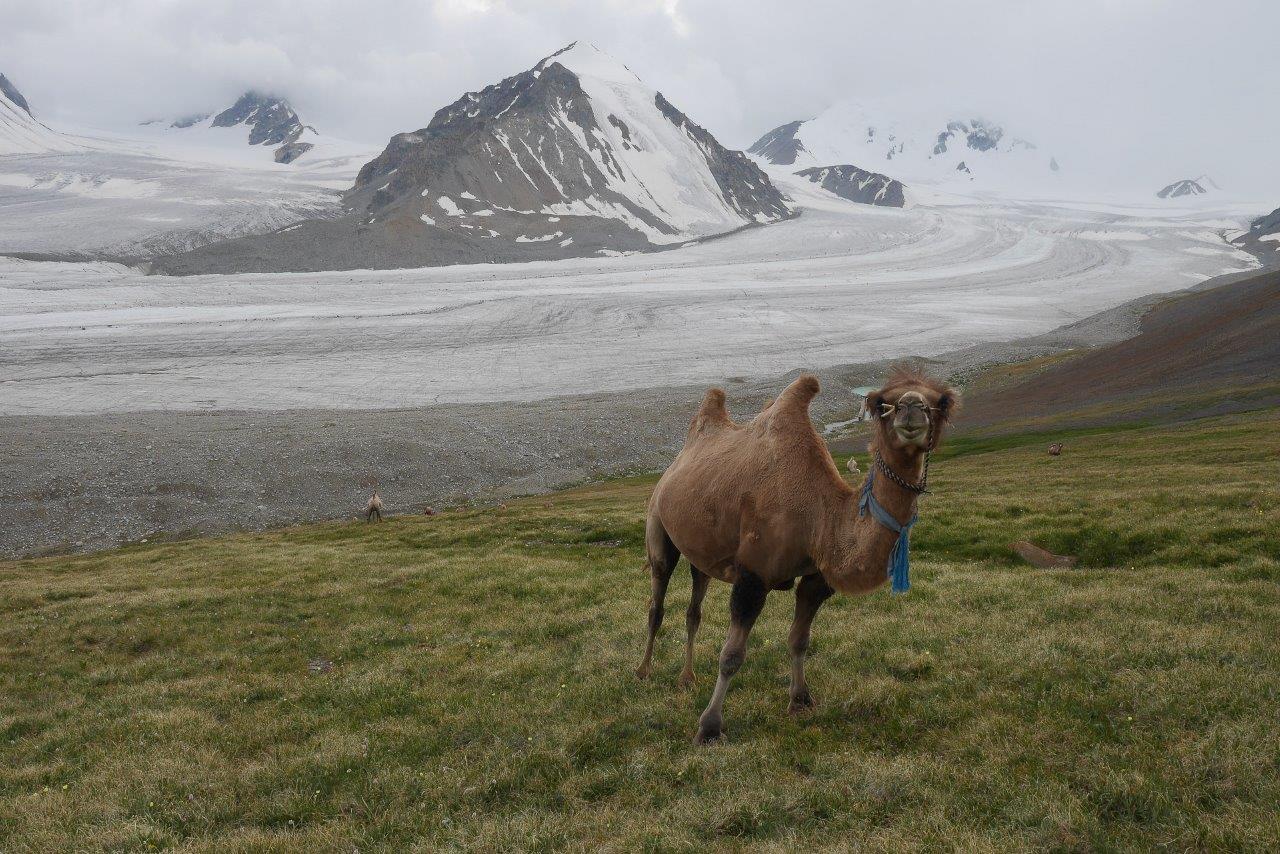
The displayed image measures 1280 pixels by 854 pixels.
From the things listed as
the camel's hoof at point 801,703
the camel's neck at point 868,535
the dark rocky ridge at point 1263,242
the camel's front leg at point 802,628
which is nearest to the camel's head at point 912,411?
the camel's neck at point 868,535

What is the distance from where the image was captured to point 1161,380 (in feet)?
156

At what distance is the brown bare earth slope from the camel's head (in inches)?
1489

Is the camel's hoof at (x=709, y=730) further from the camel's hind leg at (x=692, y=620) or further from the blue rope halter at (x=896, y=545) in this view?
the blue rope halter at (x=896, y=545)

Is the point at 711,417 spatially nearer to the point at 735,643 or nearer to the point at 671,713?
the point at 735,643

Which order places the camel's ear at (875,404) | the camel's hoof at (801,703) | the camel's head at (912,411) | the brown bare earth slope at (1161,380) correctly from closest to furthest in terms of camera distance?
1. the camel's head at (912,411)
2. the camel's ear at (875,404)
3. the camel's hoof at (801,703)
4. the brown bare earth slope at (1161,380)

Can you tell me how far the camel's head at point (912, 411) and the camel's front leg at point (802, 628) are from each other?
1.89 metres

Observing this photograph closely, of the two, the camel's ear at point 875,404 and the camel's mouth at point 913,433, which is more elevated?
the camel's ear at point 875,404

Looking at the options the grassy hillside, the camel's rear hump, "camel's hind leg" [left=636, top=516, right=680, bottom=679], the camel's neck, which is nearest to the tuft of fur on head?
the camel's neck

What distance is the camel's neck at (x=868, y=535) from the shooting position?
6262 millimetres

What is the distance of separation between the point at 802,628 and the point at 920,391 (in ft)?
9.89

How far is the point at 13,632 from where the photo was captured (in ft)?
47.4

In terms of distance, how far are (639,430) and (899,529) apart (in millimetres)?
46623

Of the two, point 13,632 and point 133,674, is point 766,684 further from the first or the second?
point 13,632

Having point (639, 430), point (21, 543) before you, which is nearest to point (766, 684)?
point (21, 543)
